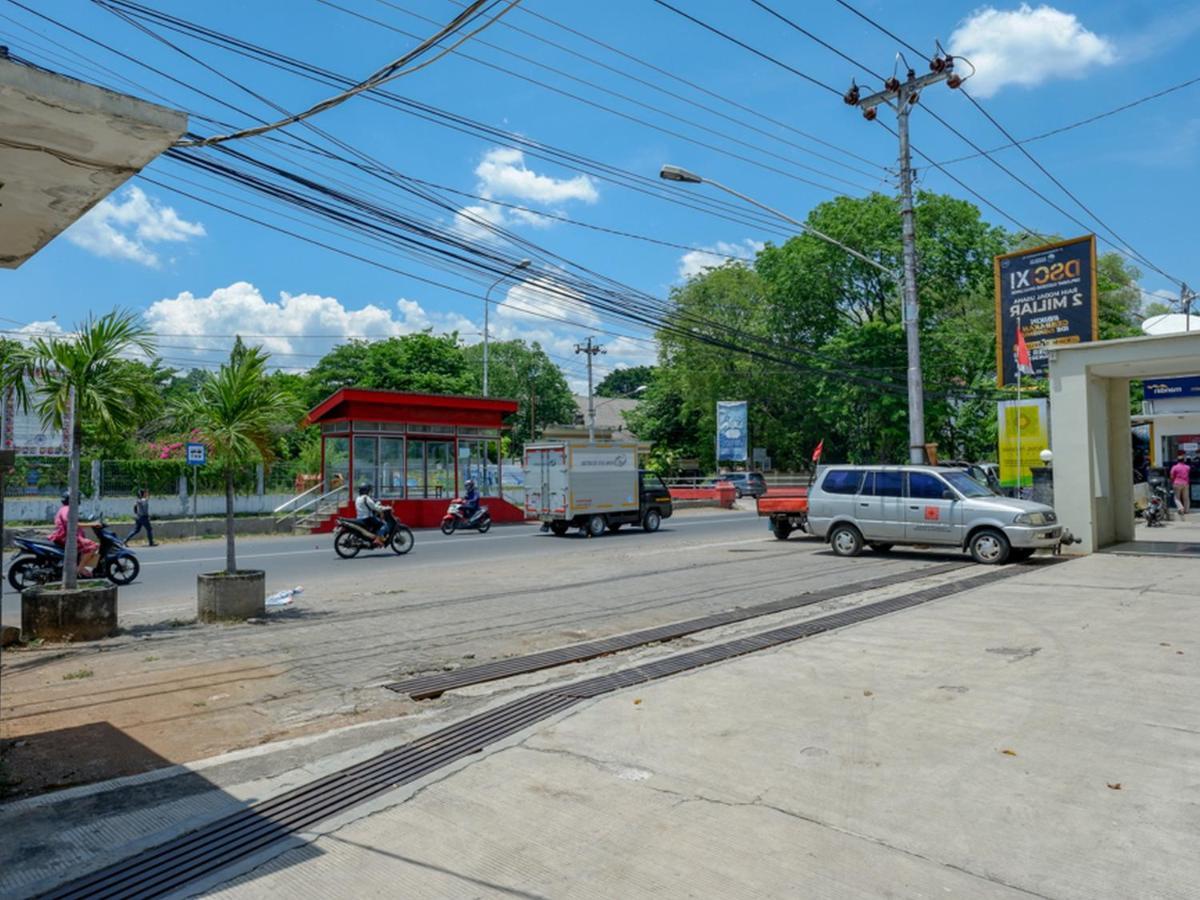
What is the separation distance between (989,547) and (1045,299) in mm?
7987

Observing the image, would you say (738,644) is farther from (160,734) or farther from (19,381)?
(19,381)

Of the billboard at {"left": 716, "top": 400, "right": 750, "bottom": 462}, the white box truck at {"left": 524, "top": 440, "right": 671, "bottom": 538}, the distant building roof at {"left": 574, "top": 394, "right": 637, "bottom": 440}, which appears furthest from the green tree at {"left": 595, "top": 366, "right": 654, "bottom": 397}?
the white box truck at {"left": 524, "top": 440, "right": 671, "bottom": 538}

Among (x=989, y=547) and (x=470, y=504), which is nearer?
(x=989, y=547)

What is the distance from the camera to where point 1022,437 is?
2148 centimetres

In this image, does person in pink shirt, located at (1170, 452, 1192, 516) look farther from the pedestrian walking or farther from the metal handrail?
the pedestrian walking

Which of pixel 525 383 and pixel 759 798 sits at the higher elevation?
pixel 525 383

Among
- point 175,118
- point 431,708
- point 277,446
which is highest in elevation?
point 175,118

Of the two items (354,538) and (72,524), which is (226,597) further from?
(354,538)

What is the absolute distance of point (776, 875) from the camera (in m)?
3.61

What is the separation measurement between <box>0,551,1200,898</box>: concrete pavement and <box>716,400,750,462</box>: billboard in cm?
4102

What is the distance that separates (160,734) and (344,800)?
2.09m

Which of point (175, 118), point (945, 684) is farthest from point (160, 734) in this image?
point (945, 684)

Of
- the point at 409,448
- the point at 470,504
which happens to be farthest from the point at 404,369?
the point at 470,504

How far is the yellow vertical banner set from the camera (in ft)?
69.2
